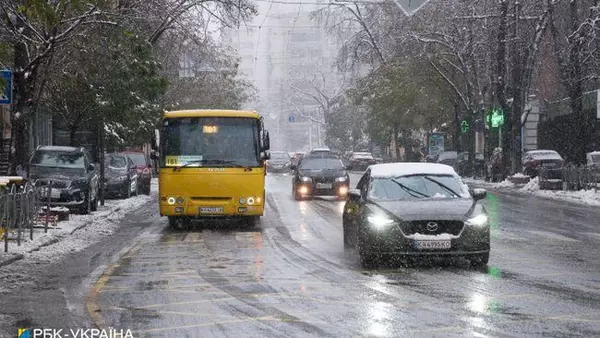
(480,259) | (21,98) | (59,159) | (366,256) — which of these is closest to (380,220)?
(366,256)

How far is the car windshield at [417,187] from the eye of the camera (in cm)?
1522

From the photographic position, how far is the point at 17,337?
28.4 feet

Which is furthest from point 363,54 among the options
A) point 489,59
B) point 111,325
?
point 111,325

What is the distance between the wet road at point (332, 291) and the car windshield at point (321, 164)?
15957mm

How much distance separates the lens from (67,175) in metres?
27.0

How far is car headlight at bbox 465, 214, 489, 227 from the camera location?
14.0 metres

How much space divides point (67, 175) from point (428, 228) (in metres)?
15.4

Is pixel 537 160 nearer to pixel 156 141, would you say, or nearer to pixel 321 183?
pixel 321 183

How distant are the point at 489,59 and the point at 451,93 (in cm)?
1126

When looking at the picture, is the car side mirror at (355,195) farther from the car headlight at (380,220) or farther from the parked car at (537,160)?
the parked car at (537,160)

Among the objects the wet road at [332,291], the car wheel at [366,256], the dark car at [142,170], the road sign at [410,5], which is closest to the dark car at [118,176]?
the dark car at [142,170]

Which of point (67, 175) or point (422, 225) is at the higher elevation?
point (67, 175)

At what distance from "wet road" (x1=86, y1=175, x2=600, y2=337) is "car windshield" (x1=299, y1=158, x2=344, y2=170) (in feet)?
52.4

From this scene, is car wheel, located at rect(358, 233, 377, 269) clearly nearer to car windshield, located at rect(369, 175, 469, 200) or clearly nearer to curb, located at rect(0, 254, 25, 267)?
car windshield, located at rect(369, 175, 469, 200)
